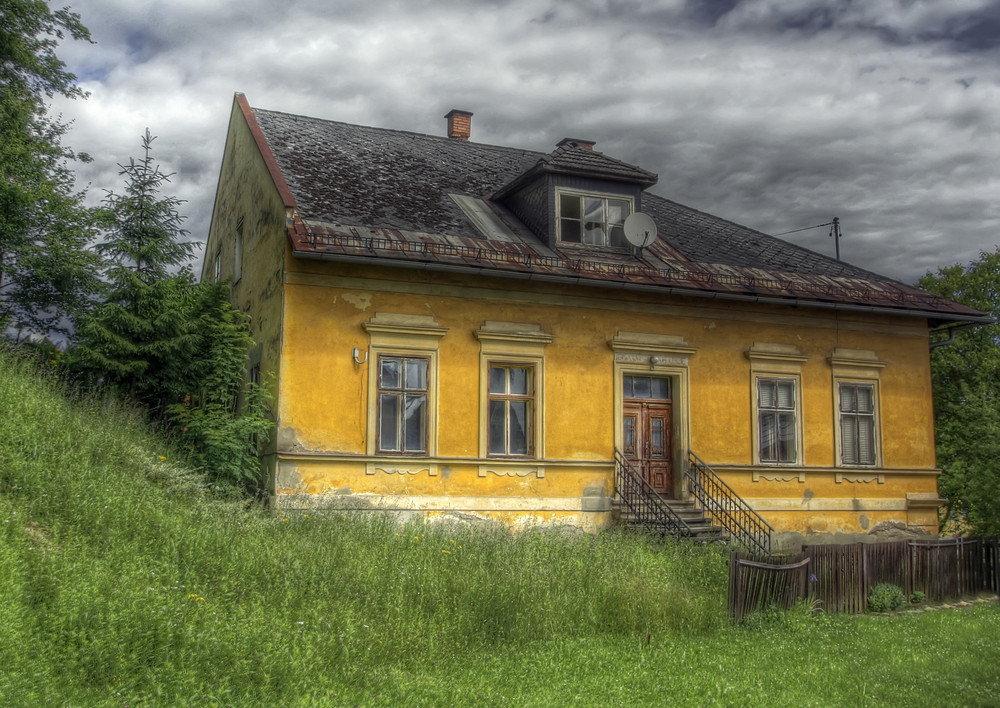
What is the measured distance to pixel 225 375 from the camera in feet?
47.3

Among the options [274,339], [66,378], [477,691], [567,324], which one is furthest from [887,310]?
[66,378]

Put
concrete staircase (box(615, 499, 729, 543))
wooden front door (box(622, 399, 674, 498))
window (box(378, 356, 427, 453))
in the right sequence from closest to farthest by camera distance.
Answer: concrete staircase (box(615, 499, 729, 543)), window (box(378, 356, 427, 453)), wooden front door (box(622, 399, 674, 498))

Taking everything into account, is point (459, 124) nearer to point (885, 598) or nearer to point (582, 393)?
point (582, 393)

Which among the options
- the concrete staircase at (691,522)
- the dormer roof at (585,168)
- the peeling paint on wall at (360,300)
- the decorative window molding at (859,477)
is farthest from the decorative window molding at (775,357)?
the peeling paint on wall at (360,300)

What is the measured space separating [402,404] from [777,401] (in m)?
7.09

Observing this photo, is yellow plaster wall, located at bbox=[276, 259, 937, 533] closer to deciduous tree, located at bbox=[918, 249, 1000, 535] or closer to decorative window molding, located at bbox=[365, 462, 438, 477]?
decorative window molding, located at bbox=[365, 462, 438, 477]

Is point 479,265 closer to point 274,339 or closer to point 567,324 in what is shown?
point 567,324

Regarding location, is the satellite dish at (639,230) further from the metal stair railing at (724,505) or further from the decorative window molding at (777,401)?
the metal stair railing at (724,505)

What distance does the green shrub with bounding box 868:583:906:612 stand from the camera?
1281cm

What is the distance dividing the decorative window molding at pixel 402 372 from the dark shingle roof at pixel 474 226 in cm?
108

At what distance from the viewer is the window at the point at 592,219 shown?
16625 mm

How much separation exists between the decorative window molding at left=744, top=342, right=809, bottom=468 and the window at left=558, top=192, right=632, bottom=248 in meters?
3.27

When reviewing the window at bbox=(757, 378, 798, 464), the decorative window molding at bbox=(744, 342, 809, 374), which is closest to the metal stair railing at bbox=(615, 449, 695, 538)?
the window at bbox=(757, 378, 798, 464)

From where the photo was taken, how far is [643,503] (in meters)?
14.9
